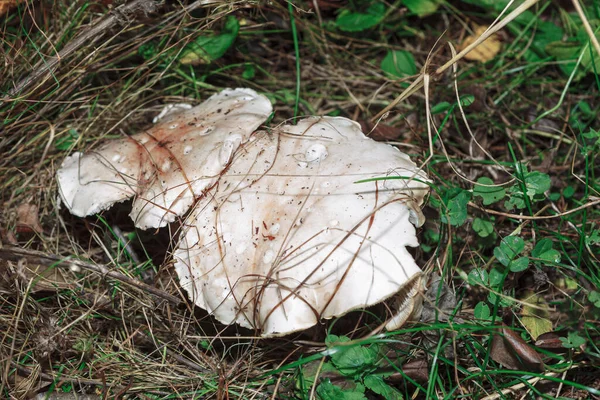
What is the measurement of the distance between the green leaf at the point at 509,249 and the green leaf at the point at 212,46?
1787mm

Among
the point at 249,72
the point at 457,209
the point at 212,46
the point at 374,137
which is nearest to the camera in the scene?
the point at 457,209

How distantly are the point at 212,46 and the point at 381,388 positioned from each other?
79.2 inches

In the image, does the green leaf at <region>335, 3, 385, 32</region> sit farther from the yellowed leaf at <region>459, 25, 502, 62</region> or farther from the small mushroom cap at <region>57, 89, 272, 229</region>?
the small mushroom cap at <region>57, 89, 272, 229</region>

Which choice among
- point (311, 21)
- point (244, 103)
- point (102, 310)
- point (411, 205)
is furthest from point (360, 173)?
point (311, 21)

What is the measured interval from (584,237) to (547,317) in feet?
1.21

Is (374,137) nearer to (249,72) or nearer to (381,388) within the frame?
(249,72)

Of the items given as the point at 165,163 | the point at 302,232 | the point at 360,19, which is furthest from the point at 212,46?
the point at 302,232

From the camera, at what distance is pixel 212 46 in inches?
126

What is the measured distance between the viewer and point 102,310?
2.65 metres

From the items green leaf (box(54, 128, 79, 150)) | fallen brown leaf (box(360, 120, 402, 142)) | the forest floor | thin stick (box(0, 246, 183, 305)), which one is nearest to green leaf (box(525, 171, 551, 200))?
the forest floor

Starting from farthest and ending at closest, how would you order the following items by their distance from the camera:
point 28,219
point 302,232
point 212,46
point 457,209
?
1. point 212,46
2. point 28,219
3. point 457,209
4. point 302,232

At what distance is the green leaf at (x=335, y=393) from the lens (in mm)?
2169

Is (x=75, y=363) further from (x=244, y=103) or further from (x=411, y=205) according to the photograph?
(x=411, y=205)

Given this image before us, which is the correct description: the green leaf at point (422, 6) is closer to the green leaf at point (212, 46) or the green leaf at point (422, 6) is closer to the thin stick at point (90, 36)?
the green leaf at point (212, 46)
